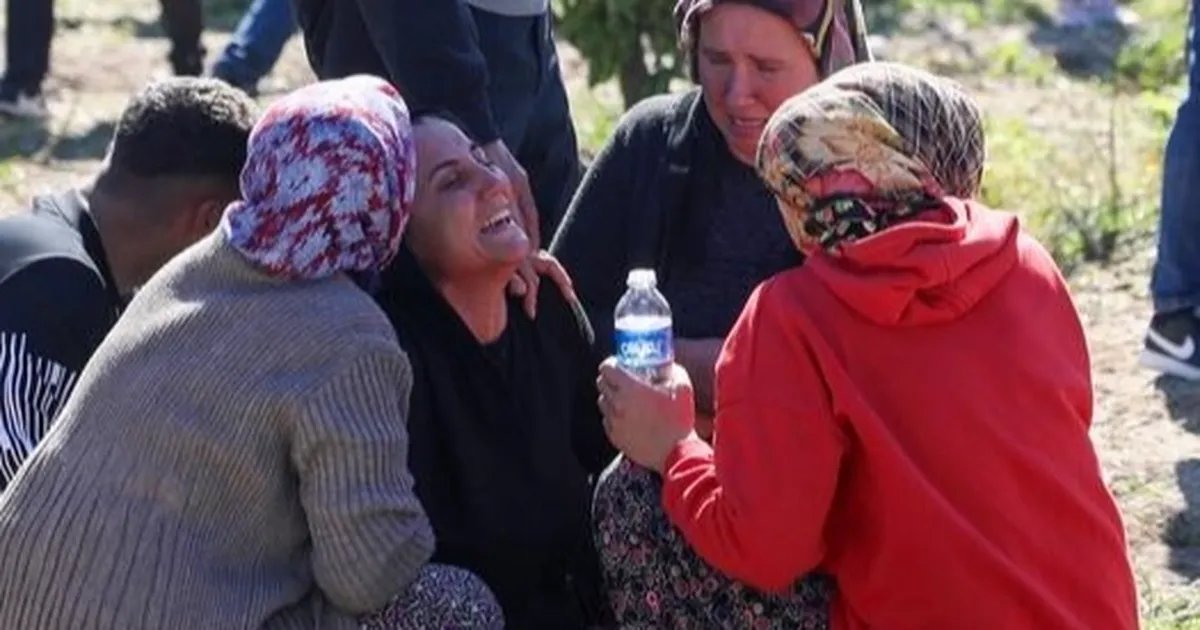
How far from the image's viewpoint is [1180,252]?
5.92 metres

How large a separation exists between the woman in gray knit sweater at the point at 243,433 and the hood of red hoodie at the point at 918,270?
639 millimetres

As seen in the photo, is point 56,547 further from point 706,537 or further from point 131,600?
point 706,537

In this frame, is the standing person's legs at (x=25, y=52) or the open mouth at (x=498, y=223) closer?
the open mouth at (x=498, y=223)

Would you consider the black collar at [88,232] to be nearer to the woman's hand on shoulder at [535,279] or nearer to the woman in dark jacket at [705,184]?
the woman's hand on shoulder at [535,279]

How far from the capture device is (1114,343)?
6391 millimetres

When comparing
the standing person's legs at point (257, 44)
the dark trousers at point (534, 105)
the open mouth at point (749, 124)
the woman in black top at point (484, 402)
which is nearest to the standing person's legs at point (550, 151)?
the dark trousers at point (534, 105)

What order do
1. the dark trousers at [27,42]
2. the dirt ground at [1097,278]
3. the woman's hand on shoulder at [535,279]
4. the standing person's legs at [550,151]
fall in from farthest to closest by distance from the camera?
the dark trousers at [27,42], the dirt ground at [1097,278], the standing person's legs at [550,151], the woman's hand on shoulder at [535,279]

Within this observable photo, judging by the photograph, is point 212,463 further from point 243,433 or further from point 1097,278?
point 1097,278

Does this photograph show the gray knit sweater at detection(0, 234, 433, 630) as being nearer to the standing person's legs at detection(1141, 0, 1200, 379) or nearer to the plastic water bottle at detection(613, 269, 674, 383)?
the plastic water bottle at detection(613, 269, 674, 383)

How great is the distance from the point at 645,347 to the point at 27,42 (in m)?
5.79

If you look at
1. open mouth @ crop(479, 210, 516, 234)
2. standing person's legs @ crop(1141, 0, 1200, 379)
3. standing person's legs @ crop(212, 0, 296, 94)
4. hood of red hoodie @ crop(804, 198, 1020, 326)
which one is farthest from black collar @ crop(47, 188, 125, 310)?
standing person's legs @ crop(212, 0, 296, 94)

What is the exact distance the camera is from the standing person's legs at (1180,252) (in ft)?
19.1

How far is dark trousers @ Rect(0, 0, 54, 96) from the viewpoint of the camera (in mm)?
8906

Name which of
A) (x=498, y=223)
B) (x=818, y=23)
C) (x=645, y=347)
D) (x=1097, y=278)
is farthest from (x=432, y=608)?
(x=1097, y=278)
